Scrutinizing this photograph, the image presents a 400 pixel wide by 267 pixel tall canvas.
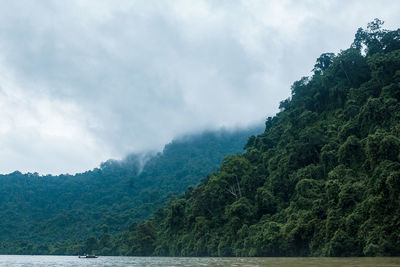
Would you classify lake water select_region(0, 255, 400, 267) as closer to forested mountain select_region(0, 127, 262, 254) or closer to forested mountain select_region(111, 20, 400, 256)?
forested mountain select_region(111, 20, 400, 256)

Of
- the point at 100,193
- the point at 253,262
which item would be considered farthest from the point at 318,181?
the point at 100,193

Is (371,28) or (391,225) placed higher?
(371,28)

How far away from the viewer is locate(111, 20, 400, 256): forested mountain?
32375 millimetres

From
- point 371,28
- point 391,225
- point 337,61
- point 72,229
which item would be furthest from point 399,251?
point 72,229

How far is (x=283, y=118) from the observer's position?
68.3 meters

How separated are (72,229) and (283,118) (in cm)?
6627

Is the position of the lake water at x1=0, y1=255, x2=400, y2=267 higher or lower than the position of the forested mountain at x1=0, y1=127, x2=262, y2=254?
lower

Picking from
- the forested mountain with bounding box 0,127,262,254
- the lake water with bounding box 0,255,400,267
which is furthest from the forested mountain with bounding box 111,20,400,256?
the forested mountain with bounding box 0,127,262,254

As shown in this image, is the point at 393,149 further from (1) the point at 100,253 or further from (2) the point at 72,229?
(2) the point at 72,229

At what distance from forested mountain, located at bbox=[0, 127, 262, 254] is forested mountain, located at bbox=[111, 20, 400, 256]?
3503 cm

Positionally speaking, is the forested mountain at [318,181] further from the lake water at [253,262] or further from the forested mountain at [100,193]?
the forested mountain at [100,193]

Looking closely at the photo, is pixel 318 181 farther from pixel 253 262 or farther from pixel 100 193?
pixel 100 193

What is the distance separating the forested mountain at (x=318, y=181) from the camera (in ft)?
106

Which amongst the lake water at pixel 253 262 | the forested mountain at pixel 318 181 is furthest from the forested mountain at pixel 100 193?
the lake water at pixel 253 262
